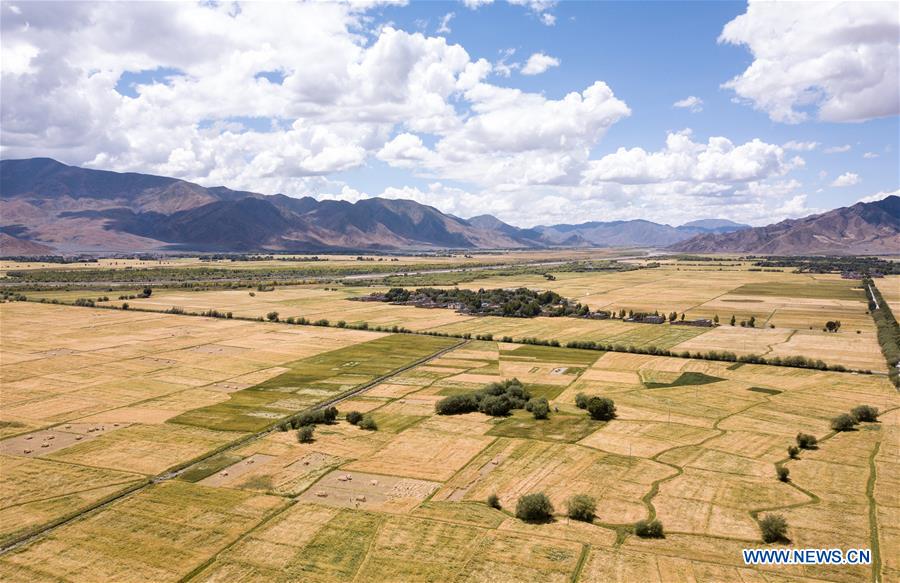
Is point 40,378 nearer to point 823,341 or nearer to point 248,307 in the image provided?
point 248,307

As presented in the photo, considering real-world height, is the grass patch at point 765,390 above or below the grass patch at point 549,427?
above

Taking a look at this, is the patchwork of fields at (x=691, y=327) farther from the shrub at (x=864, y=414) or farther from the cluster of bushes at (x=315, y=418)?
the cluster of bushes at (x=315, y=418)

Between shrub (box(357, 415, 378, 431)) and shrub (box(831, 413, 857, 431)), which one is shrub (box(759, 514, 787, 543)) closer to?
shrub (box(831, 413, 857, 431))

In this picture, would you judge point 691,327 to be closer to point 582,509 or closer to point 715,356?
point 715,356

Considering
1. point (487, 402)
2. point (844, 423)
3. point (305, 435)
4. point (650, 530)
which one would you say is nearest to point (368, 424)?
point (305, 435)

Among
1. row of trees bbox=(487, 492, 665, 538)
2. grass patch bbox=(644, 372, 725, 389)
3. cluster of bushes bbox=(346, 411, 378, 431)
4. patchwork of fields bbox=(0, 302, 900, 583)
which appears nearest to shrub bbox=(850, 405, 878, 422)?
patchwork of fields bbox=(0, 302, 900, 583)

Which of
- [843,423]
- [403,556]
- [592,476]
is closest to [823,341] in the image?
[843,423]

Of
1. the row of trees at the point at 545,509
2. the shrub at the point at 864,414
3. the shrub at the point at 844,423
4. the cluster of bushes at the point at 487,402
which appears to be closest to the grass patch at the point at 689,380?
the shrub at the point at 864,414
